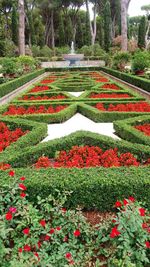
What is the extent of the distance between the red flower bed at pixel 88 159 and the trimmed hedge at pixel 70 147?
127 millimetres

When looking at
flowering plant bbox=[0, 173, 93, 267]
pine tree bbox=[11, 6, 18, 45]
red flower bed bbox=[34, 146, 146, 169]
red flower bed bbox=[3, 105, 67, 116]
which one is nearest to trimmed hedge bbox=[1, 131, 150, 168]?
red flower bed bbox=[34, 146, 146, 169]

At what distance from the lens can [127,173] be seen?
3.77m

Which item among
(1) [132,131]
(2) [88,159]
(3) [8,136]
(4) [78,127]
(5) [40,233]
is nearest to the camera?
(5) [40,233]

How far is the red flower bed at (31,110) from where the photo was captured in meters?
8.46

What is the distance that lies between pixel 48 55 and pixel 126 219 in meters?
35.2

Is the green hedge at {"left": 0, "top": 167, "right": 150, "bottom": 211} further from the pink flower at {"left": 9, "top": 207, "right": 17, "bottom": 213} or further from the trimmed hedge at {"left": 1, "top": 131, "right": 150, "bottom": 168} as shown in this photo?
the trimmed hedge at {"left": 1, "top": 131, "right": 150, "bottom": 168}

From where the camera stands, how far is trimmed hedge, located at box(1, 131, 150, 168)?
15.6ft

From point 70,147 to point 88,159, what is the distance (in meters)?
0.63

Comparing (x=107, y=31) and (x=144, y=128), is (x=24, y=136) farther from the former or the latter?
(x=107, y=31)

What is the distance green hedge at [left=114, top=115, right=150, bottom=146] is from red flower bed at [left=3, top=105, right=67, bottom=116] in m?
2.56

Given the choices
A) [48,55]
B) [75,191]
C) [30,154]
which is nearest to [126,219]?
[75,191]

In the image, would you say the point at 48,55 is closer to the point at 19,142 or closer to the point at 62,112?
the point at 62,112

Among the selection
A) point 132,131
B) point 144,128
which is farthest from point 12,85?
point 132,131

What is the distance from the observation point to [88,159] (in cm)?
485
